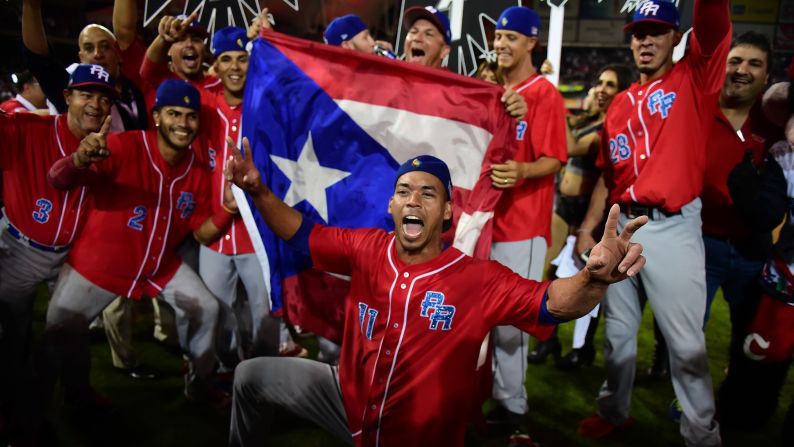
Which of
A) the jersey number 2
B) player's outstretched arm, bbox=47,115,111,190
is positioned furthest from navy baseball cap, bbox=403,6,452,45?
the jersey number 2

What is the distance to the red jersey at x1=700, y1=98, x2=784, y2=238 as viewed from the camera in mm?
3453

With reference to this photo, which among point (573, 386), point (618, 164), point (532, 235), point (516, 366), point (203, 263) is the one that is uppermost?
point (618, 164)

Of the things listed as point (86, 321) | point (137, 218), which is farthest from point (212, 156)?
point (86, 321)

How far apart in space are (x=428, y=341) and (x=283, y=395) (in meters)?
0.72

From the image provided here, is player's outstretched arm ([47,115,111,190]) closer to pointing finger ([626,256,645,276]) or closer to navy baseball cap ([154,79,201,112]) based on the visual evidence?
navy baseball cap ([154,79,201,112])

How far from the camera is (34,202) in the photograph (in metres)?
3.07

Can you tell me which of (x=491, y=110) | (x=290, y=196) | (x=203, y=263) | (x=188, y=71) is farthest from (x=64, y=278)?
(x=491, y=110)

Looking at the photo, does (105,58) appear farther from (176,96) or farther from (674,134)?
(674,134)

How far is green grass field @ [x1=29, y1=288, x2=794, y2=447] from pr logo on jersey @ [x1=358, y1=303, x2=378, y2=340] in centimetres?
121

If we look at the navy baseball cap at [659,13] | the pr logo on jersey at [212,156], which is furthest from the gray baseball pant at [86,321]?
the navy baseball cap at [659,13]

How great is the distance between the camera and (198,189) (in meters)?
3.53

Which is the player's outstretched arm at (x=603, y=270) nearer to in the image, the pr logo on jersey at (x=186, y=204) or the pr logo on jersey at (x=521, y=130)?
the pr logo on jersey at (x=521, y=130)

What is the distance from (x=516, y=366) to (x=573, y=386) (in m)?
1.02

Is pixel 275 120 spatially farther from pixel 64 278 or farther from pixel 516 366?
pixel 516 366
